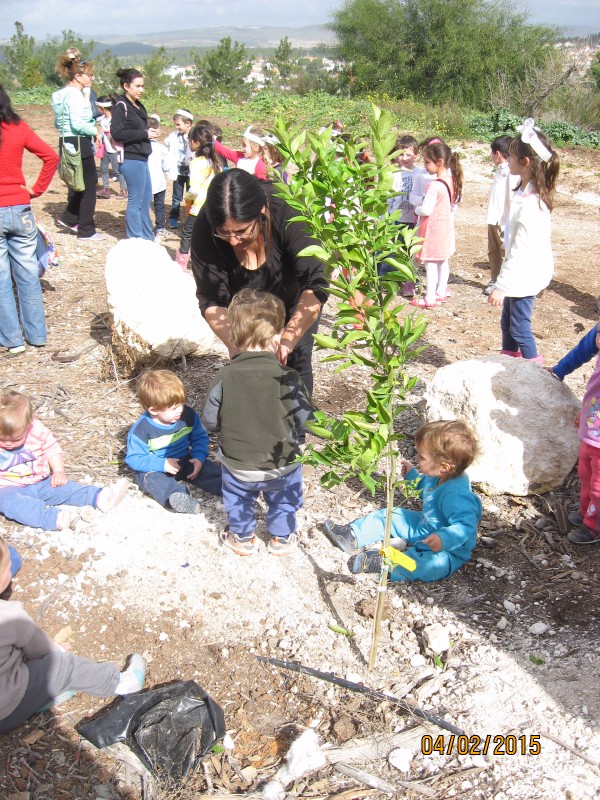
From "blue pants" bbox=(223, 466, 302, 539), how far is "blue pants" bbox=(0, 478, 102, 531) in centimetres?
95

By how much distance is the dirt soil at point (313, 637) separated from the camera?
2.43 metres

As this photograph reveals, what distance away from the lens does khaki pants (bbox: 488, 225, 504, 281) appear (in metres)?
7.27

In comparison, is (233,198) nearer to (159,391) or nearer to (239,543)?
(159,391)

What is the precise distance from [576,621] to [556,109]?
21153mm

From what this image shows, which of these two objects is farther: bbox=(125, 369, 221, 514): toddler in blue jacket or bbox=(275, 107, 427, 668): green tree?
bbox=(125, 369, 221, 514): toddler in blue jacket

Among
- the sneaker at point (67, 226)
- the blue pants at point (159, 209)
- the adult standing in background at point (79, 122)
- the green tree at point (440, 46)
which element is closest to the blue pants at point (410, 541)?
the adult standing in background at point (79, 122)

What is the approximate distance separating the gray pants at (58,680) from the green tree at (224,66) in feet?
142

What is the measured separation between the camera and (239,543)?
3.54 metres

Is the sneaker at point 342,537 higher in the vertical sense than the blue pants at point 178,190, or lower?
lower

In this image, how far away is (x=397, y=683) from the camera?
111 inches

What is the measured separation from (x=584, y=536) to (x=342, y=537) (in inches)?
52.3

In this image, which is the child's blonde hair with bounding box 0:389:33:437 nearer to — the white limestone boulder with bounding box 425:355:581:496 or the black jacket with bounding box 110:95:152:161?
the white limestone boulder with bounding box 425:355:581:496
